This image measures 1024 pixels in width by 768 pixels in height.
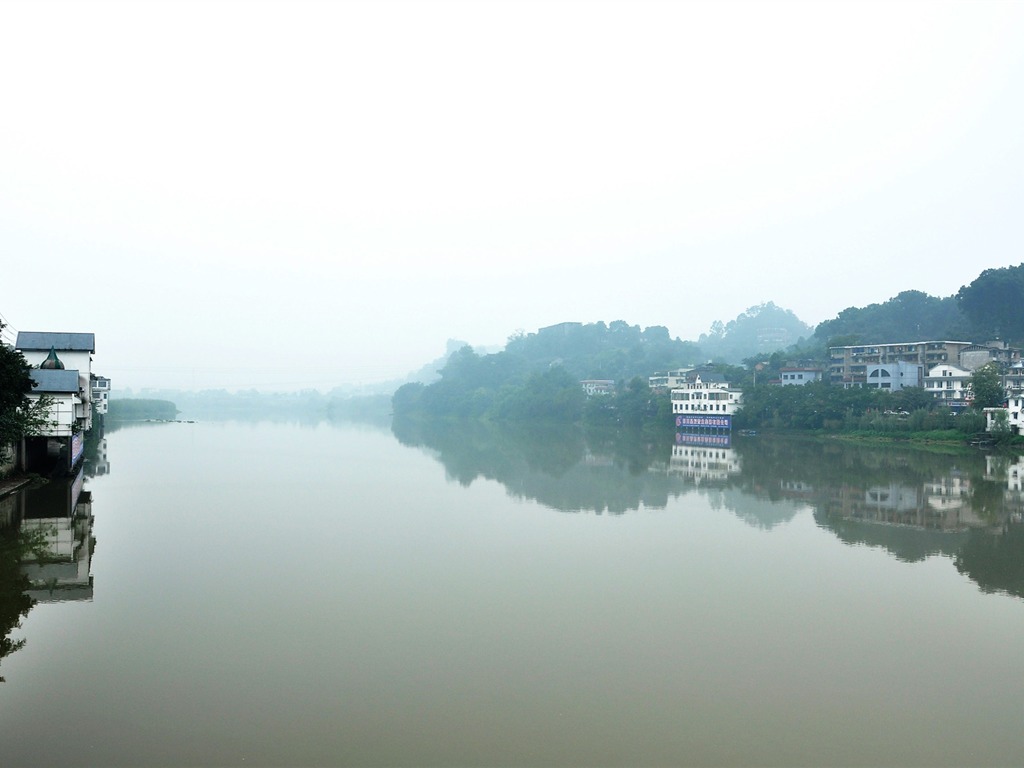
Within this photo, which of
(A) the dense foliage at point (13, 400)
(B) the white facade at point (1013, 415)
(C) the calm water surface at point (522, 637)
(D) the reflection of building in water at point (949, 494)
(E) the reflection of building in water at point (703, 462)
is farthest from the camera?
(B) the white facade at point (1013, 415)

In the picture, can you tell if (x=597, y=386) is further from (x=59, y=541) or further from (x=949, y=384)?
(x=59, y=541)

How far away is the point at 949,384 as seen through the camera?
123 feet

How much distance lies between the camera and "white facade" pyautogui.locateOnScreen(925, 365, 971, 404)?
36.5 meters

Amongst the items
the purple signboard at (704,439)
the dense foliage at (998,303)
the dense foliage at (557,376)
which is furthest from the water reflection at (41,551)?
the dense foliage at (998,303)

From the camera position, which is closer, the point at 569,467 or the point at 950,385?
the point at 569,467

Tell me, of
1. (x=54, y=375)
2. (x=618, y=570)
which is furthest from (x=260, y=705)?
(x=54, y=375)

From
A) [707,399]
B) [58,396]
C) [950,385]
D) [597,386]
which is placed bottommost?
[707,399]

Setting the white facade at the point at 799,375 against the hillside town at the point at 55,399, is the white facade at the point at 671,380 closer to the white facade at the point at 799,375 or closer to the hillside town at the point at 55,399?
the white facade at the point at 799,375

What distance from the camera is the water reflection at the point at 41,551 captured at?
316 inches

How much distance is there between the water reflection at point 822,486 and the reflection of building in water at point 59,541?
8660mm

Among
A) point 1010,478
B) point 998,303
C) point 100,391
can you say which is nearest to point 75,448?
point 100,391

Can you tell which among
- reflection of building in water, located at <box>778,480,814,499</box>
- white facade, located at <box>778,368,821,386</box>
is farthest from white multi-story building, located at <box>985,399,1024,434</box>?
reflection of building in water, located at <box>778,480,814,499</box>

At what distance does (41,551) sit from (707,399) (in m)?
38.7

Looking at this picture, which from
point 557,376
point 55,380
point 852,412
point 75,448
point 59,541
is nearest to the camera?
point 59,541
